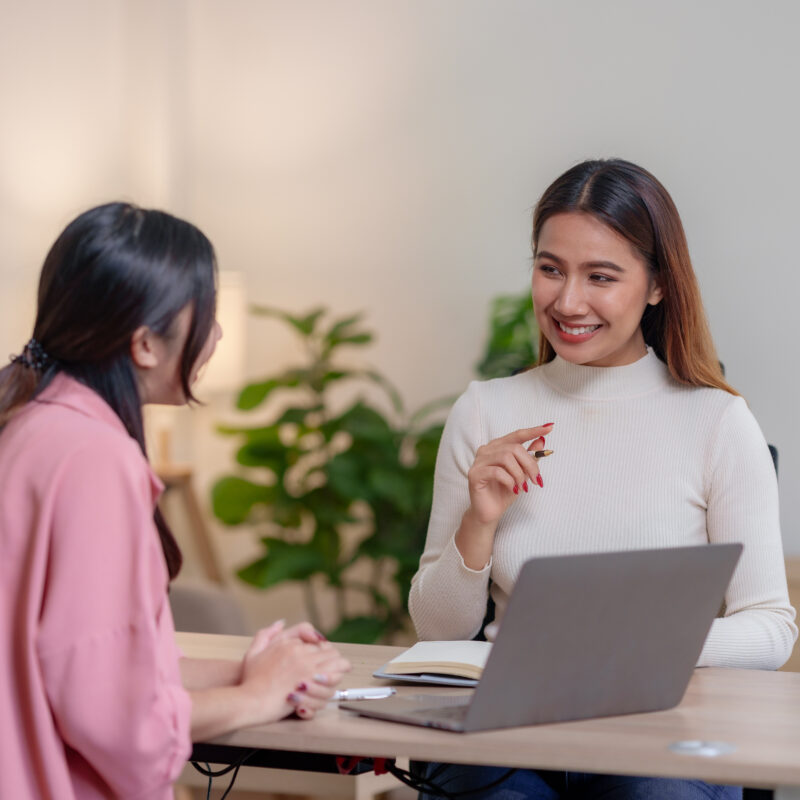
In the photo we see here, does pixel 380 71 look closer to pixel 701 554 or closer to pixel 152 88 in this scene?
pixel 152 88

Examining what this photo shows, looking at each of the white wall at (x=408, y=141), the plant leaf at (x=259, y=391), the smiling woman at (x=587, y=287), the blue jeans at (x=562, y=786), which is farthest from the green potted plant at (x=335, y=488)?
the blue jeans at (x=562, y=786)

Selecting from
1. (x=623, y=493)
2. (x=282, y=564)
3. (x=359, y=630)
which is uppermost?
(x=623, y=493)

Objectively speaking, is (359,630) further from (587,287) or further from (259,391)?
(587,287)

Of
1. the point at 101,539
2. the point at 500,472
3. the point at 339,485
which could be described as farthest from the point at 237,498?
the point at 101,539

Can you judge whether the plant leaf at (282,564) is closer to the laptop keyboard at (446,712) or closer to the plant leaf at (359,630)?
the plant leaf at (359,630)

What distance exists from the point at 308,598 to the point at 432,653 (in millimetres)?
2265

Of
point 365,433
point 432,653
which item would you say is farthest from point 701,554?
point 365,433

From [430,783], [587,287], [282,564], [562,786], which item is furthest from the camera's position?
[282,564]

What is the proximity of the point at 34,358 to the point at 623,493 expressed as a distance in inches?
35.6

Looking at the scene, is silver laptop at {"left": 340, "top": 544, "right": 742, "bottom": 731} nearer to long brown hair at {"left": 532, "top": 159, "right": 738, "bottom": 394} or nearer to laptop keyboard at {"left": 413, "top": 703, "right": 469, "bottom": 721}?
laptop keyboard at {"left": 413, "top": 703, "right": 469, "bottom": 721}

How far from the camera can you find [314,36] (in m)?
3.51

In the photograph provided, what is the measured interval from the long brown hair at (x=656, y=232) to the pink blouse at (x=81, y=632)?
2.91ft

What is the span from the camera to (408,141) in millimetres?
3389

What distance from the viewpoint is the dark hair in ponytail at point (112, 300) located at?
1.10 meters
